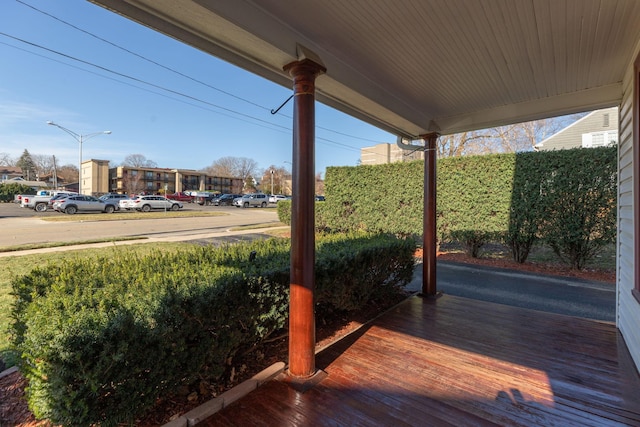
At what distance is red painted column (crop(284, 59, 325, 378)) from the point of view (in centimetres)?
212

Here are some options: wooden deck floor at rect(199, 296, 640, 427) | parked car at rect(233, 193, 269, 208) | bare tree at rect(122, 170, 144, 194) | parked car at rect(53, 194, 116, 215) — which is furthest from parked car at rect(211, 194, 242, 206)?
wooden deck floor at rect(199, 296, 640, 427)

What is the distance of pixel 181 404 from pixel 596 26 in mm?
3783

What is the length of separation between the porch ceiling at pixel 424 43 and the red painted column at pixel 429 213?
0.84m

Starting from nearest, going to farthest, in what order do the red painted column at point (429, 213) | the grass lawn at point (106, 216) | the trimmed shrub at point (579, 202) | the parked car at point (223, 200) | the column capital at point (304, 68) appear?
the column capital at point (304, 68), the red painted column at point (429, 213), the trimmed shrub at point (579, 202), the grass lawn at point (106, 216), the parked car at point (223, 200)

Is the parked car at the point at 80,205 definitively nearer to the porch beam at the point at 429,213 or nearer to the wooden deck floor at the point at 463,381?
the porch beam at the point at 429,213

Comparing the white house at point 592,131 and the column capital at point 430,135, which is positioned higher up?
the white house at point 592,131

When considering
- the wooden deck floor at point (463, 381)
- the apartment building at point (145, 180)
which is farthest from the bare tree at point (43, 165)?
the wooden deck floor at point (463, 381)

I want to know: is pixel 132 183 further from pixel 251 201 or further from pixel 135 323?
pixel 135 323

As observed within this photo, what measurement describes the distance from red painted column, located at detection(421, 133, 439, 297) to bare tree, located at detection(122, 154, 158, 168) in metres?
61.1

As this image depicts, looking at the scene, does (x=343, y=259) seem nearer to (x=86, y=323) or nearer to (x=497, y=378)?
(x=497, y=378)

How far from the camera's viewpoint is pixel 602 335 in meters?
2.97

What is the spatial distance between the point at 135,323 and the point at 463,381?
222 cm

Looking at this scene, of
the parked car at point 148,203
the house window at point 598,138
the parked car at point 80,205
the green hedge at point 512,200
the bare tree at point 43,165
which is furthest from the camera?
the bare tree at point 43,165

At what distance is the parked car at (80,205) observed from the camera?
A: 64.6 ft
